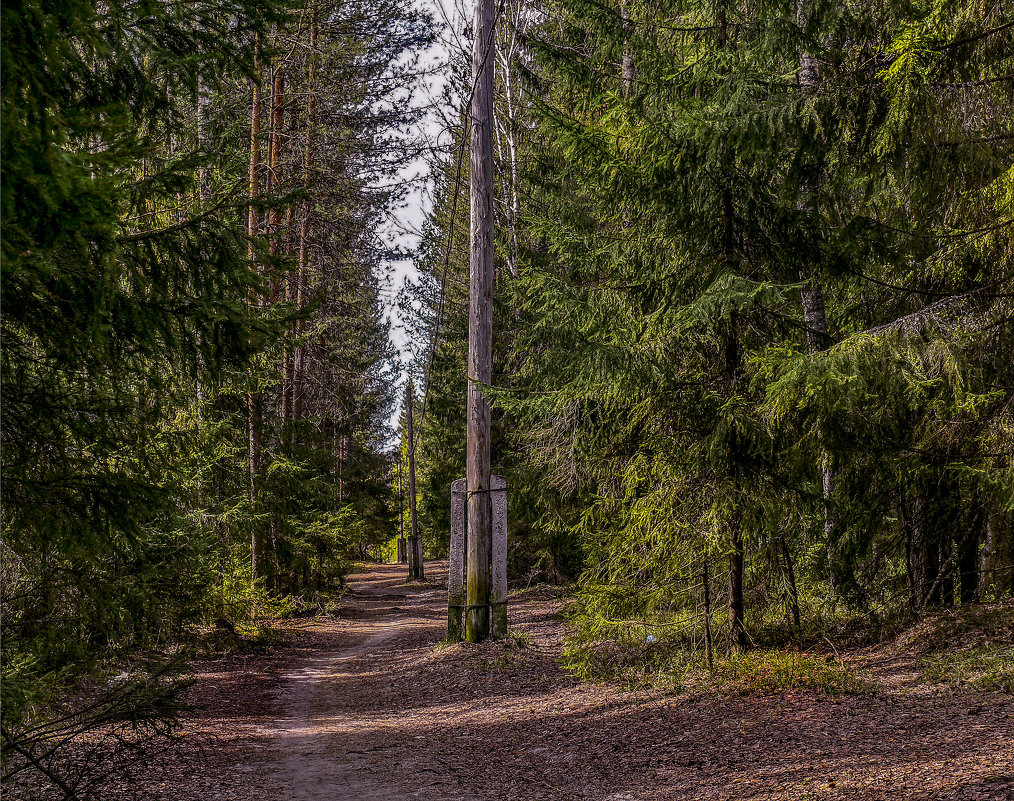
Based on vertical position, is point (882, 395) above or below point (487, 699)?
above

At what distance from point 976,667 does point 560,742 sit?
149 inches

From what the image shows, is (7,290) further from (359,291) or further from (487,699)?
(359,291)

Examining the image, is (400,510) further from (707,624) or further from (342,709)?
(707,624)

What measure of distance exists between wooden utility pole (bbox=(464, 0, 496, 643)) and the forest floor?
1.15 metres

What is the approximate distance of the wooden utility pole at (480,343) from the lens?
36.7 feet

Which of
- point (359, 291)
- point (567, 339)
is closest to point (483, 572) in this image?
point (567, 339)

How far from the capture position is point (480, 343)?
11273 mm

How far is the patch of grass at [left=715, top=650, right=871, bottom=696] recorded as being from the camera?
6.66 meters

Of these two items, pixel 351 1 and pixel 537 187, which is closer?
pixel 537 187

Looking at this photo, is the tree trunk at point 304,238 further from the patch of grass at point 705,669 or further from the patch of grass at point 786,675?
the patch of grass at point 786,675

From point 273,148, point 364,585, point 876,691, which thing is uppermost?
point 273,148

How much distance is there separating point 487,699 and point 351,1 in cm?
1549

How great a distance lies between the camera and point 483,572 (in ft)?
36.7

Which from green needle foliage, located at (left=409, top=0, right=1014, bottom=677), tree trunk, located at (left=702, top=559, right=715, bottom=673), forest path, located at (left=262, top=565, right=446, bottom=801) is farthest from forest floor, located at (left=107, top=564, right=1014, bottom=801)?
green needle foliage, located at (left=409, top=0, right=1014, bottom=677)
